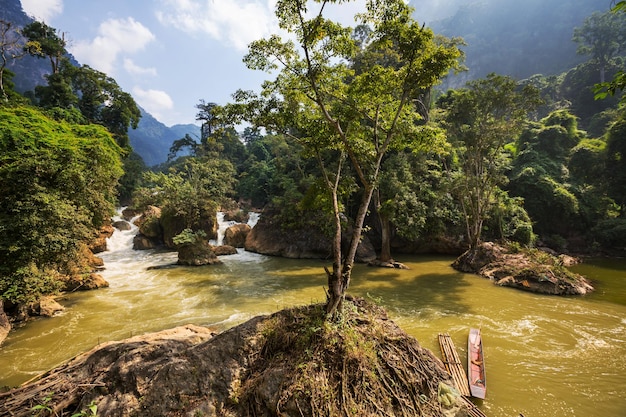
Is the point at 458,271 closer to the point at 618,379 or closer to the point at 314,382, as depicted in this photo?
the point at 618,379

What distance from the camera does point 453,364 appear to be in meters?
6.95

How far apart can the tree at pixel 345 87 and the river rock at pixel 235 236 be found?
20729 mm

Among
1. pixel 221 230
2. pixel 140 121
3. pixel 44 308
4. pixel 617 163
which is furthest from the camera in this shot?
pixel 140 121

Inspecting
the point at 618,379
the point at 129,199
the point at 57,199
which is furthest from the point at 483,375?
the point at 129,199

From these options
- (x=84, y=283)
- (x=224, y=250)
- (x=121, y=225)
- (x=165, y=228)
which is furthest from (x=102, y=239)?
(x=84, y=283)

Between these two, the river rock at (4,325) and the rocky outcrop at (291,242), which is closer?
the river rock at (4,325)

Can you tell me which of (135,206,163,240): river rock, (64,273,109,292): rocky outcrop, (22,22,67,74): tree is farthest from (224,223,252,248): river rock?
(22,22,67,74): tree

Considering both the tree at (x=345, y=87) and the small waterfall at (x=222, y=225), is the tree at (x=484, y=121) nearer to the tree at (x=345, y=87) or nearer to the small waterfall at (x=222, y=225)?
the tree at (x=345, y=87)

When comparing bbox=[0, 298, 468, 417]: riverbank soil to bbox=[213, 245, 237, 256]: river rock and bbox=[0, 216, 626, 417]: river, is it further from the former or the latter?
bbox=[213, 245, 237, 256]: river rock

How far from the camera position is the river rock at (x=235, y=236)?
2709 cm

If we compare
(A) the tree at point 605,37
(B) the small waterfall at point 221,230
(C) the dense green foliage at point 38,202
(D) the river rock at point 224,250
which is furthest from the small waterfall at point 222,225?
(A) the tree at point 605,37

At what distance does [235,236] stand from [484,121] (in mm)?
21691

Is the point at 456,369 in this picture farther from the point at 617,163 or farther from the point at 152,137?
the point at 152,137

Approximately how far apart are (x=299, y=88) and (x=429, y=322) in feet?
29.2
